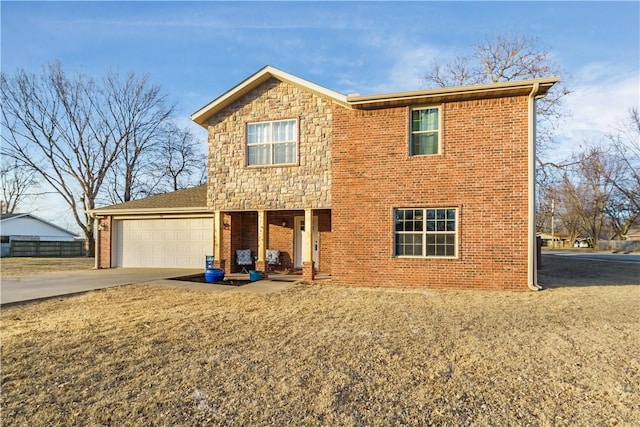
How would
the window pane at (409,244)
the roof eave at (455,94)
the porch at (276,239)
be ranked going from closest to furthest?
1. the roof eave at (455,94)
2. the window pane at (409,244)
3. the porch at (276,239)

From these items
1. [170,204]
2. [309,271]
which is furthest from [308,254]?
[170,204]

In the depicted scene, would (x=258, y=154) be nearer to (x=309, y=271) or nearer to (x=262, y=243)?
(x=262, y=243)

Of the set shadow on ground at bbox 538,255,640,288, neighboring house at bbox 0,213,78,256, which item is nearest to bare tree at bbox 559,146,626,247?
shadow on ground at bbox 538,255,640,288

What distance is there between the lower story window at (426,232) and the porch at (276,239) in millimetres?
3485

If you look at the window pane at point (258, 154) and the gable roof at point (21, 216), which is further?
the gable roof at point (21, 216)

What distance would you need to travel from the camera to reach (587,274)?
572 inches

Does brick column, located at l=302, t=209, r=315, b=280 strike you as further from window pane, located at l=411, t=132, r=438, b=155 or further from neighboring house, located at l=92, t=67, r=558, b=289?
window pane, located at l=411, t=132, r=438, b=155

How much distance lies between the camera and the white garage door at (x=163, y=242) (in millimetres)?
15922

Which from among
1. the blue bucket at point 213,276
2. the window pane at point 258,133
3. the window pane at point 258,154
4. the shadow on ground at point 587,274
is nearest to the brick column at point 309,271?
the blue bucket at point 213,276

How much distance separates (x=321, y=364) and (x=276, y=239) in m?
10.5

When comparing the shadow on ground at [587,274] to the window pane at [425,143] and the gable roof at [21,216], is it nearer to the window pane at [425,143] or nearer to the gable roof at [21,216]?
the window pane at [425,143]

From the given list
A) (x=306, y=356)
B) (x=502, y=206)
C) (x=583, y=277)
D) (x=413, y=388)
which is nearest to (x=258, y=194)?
(x=502, y=206)

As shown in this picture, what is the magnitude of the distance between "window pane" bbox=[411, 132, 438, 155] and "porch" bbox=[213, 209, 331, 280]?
4.04m

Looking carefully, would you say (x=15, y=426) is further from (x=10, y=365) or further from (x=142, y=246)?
(x=142, y=246)
